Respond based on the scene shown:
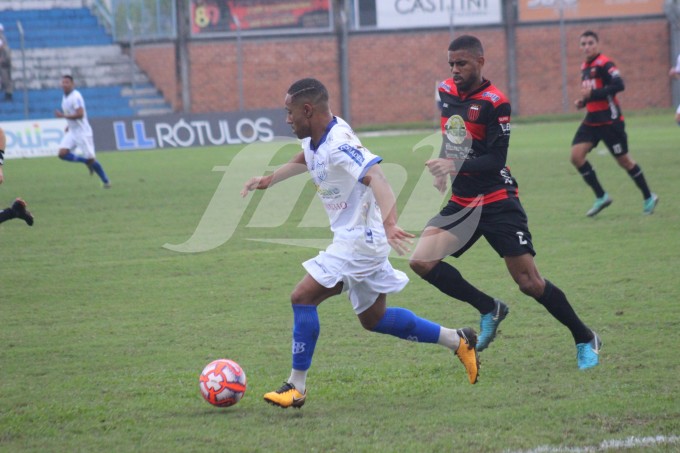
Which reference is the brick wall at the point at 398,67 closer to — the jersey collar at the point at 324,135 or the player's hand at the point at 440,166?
the player's hand at the point at 440,166

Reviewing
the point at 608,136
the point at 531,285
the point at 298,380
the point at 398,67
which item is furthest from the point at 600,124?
the point at 398,67

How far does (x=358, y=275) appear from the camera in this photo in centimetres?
576

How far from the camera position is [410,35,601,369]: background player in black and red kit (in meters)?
6.51

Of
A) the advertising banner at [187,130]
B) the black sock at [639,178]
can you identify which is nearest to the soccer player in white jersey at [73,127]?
the advertising banner at [187,130]

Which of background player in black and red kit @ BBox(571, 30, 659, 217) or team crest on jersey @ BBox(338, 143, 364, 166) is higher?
team crest on jersey @ BBox(338, 143, 364, 166)

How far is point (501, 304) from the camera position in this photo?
694 cm

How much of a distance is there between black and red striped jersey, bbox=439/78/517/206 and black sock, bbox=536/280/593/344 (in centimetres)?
73

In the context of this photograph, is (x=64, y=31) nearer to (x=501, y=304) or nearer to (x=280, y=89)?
(x=280, y=89)

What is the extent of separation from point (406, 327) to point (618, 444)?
5.41ft

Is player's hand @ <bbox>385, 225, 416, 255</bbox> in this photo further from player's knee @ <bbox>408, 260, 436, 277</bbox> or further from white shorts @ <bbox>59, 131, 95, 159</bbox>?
white shorts @ <bbox>59, 131, 95, 159</bbox>

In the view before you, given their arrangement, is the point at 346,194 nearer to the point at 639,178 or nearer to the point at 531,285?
the point at 531,285

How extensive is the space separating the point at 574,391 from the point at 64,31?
3450cm

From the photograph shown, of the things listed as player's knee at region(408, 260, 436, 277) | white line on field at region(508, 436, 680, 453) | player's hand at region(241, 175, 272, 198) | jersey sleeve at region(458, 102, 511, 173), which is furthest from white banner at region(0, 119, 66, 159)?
white line on field at region(508, 436, 680, 453)

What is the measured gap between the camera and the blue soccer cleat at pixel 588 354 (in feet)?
20.9
